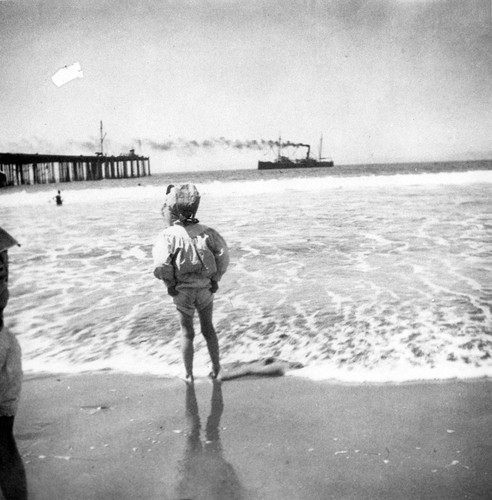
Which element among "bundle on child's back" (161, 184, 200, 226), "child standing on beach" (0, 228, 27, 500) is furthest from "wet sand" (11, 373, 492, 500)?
"bundle on child's back" (161, 184, 200, 226)

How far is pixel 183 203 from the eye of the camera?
7.05ft

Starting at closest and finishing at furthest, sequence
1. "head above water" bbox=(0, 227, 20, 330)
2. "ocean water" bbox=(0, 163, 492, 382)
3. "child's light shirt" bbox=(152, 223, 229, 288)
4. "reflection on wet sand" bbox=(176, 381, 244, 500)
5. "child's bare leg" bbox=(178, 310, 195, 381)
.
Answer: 1. "head above water" bbox=(0, 227, 20, 330)
2. "reflection on wet sand" bbox=(176, 381, 244, 500)
3. "child's light shirt" bbox=(152, 223, 229, 288)
4. "child's bare leg" bbox=(178, 310, 195, 381)
5. "ocean water" bbox=(0, 163, 492, 382)

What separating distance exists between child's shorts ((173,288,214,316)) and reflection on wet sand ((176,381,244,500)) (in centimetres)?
57

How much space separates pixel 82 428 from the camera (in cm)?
176

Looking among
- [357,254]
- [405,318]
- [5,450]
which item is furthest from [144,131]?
[5,450]

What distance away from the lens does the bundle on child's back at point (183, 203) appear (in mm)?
2146

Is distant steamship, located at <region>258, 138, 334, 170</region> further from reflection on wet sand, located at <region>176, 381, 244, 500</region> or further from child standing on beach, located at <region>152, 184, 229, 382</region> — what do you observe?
reflection on wet sand, located at <region>176, 381, 244, 500</region>

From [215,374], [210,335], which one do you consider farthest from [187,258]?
[215,374]

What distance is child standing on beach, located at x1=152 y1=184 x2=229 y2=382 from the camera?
2.11 m

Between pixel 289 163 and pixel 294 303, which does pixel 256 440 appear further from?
pixel 289 163

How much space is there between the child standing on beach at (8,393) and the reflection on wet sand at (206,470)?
18.6 inches

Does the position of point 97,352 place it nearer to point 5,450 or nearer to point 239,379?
point 239,379

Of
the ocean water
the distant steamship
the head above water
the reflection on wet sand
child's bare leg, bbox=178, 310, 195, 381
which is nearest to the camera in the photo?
the head above water

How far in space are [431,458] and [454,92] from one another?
12.4 ft
